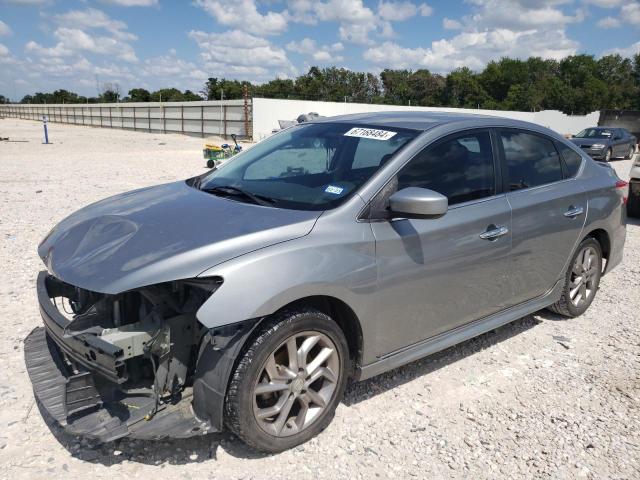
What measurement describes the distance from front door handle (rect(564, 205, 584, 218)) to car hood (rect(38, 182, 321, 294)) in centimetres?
241

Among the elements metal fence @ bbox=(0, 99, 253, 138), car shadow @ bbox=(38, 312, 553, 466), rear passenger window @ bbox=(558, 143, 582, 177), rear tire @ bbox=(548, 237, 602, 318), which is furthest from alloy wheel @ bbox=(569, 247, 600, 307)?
metal fence @ bbox=(0, 99, 253, 138)

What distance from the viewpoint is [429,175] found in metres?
3.27

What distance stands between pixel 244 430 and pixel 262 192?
1424mm

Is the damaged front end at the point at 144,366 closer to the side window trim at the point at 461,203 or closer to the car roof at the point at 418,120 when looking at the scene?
the side window trim at the point at 461,203

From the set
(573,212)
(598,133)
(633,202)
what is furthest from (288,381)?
(598,133)

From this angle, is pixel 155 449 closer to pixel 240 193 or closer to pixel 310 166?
pixel 240 193

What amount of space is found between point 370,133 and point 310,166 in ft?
1.52

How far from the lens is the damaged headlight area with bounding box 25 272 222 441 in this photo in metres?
2.42

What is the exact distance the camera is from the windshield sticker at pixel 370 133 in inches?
134

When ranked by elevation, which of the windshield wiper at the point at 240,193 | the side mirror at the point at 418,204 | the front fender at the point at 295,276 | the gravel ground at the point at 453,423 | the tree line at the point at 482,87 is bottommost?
the gravel ground at the point at 453,423

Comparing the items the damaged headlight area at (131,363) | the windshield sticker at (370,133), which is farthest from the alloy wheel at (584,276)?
the damaged headlight area at (131,363)

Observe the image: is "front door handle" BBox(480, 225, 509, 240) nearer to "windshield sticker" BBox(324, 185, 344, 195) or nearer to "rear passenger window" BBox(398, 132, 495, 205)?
"rear passenger window" BBox(398, 132, 495, 205)

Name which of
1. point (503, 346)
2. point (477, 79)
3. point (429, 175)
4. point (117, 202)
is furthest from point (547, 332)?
point (477, 79)

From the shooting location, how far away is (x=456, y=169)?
3.45 metres
